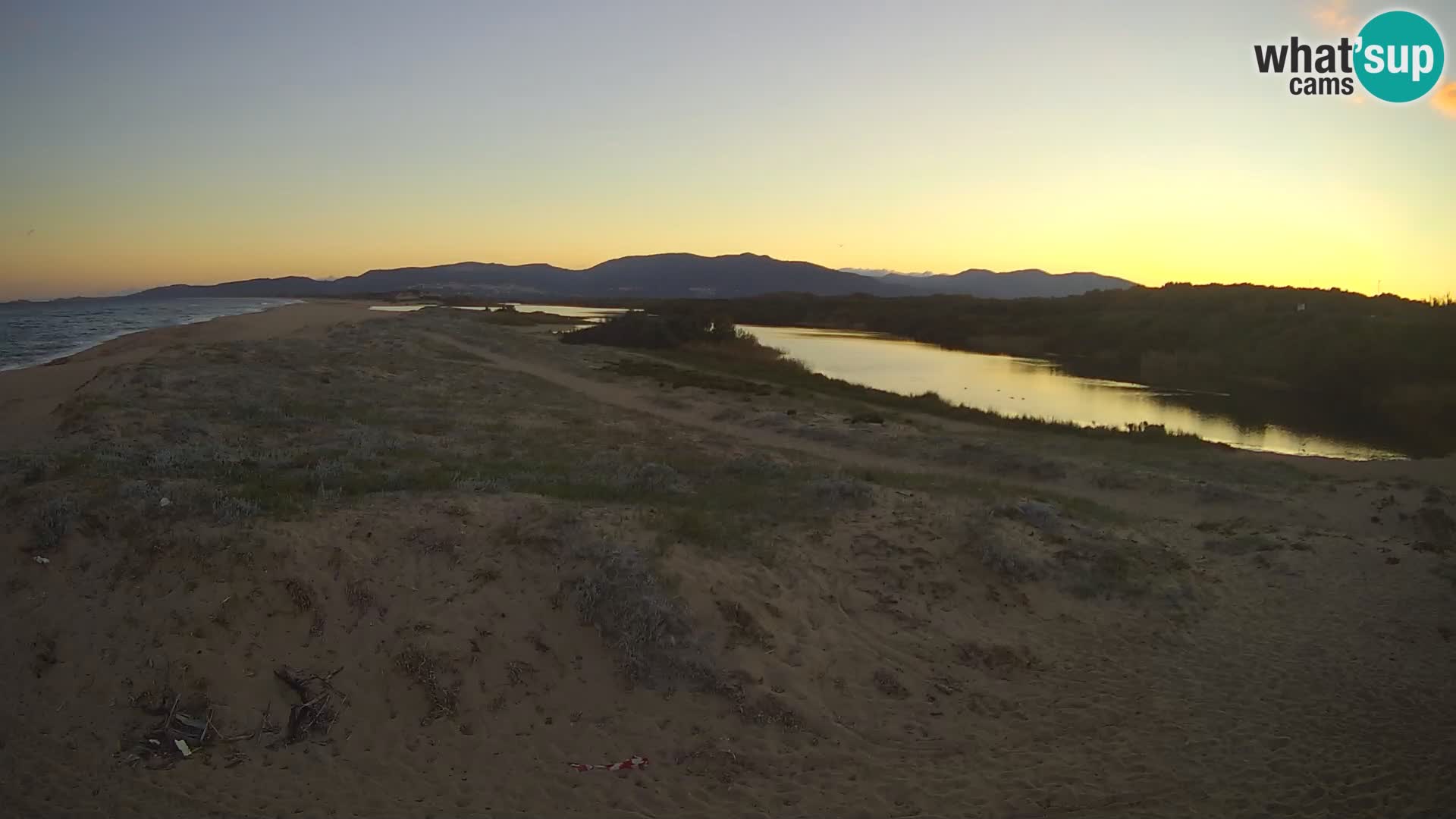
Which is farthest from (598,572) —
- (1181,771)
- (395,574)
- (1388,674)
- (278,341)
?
(278,341)

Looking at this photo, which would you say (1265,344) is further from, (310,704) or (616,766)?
(310,704)

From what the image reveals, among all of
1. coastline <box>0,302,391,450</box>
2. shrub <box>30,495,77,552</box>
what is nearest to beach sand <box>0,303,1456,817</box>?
shrub <box>30,495,77,552</box>

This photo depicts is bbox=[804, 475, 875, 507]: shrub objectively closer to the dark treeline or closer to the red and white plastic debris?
the red and white plastic debris

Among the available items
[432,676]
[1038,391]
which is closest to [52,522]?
[432,676]

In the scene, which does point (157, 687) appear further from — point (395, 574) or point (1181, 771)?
point (1181, 771)

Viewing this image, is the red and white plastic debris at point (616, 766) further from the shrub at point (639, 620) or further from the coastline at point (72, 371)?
the coastline at point (72, 371)

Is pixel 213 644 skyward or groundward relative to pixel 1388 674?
skyward
